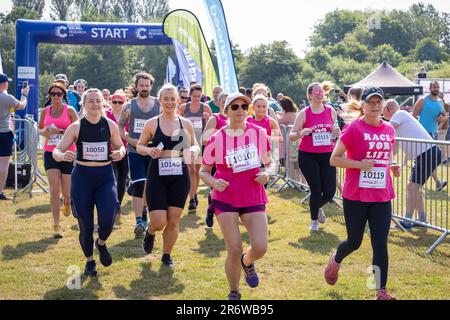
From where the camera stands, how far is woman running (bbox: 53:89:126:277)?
6020mm

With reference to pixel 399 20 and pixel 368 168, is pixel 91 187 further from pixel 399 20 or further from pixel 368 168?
pixel 399 20

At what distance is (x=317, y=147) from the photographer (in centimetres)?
806

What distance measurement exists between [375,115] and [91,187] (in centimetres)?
282

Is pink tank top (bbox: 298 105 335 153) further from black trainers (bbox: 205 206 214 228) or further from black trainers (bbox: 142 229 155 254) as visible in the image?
black trainers (bbox: 142 229 155 254)

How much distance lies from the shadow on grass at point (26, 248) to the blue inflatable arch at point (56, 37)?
1098 centimetres

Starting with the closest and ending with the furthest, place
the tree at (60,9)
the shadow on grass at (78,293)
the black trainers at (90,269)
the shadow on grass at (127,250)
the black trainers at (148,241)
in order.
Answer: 1. the shadow on grass at (78,293)
2. the black trainers at (90,269)
3. the black trainers at (148,241)
4. the shadow on grass at (127,250)
5. the tree at (60,9)

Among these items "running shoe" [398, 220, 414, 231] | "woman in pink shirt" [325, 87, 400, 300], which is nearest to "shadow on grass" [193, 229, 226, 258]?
"woman in pink shirt" [325, 87, 400, 300]

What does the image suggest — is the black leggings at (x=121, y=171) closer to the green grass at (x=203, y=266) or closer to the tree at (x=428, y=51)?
the green grass at (x=203, y=266)

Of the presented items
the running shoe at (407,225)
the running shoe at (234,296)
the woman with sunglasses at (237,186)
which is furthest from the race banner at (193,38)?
the running shoe at (234,296)

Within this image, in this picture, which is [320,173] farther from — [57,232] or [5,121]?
[5,121]

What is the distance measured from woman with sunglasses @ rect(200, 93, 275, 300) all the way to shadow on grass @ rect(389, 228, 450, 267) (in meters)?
2.71

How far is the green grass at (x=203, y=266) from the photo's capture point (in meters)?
5.64

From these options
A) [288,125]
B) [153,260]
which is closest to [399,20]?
[288,125]

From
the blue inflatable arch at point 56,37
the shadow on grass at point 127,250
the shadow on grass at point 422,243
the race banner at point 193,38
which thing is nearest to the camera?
the shadow on grass at point 422,243
